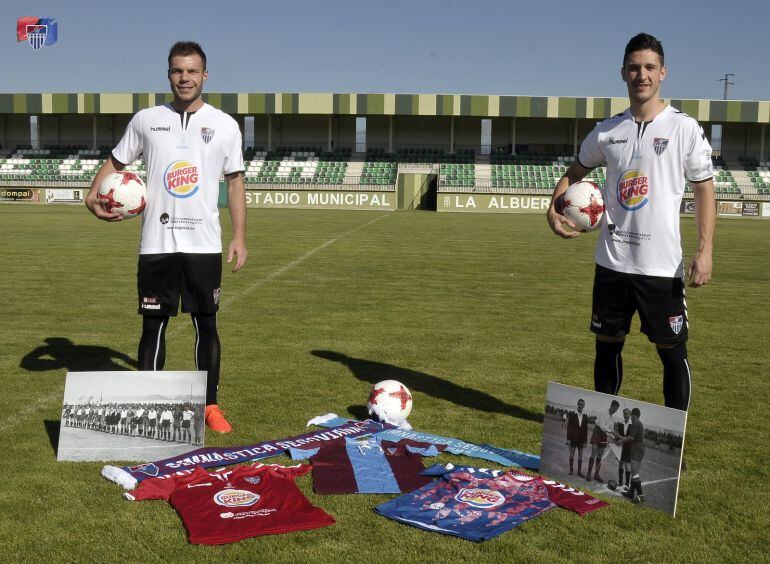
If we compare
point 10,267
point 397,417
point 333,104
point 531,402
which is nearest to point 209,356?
point 397,417

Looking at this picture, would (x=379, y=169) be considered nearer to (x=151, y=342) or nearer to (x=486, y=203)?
(x=486, y=203)

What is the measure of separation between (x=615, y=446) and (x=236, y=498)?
6.02ft

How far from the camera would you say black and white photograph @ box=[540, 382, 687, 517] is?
12.0 ft

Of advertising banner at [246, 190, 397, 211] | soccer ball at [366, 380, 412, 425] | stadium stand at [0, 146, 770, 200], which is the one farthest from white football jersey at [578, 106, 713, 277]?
advertising banner at [246, 190, 397, 211]

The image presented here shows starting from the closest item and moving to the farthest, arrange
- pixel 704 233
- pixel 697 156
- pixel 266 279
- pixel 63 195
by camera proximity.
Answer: pixel 697 156 → pixel 704 233 → pixel 266 279 → pixel 63 195

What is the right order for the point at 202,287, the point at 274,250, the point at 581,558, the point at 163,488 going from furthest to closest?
the point at 274,250 → the point at 202,287 → the point at 163,488 → the point at 581,558

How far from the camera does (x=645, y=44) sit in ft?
13.4

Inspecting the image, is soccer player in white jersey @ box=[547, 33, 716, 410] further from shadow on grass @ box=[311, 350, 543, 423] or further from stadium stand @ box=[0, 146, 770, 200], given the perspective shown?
stadium stand @ box=[0, 146, 770, 200]

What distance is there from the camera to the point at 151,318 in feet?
16.0

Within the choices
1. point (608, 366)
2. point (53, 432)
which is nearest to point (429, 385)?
point (608, 366)

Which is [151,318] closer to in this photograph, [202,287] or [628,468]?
[202,287]

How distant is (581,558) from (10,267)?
12.7 meters

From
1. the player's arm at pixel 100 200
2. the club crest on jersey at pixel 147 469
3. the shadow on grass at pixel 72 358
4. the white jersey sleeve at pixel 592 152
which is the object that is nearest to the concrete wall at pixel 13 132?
the shadow on grass at pixel 72 358

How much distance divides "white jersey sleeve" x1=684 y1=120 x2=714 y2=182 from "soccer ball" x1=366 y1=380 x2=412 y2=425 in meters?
2.18
